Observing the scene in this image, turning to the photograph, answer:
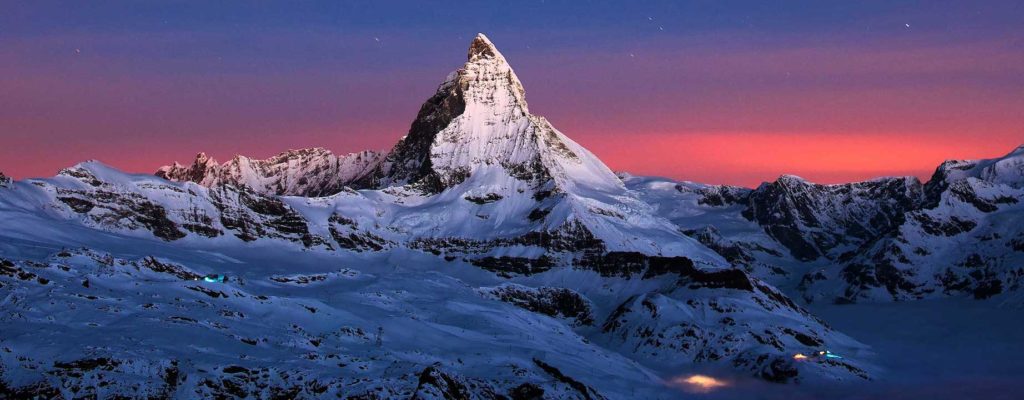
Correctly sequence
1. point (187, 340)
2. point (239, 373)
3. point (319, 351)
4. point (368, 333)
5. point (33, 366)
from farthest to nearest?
point (368, 333)
point (319, 351)
point (187, 340)
point (239, 373)
point (33, 366)

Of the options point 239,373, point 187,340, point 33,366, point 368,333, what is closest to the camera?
point 33,366

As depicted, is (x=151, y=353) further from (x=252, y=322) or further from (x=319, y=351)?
(x=252, y=322)

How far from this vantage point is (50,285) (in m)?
151

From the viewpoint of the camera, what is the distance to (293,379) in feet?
422

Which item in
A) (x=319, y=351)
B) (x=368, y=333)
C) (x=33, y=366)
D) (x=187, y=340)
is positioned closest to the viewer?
(x=33, y=366)

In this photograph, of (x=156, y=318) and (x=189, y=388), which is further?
(x=156, y=318)

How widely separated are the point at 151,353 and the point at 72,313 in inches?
631

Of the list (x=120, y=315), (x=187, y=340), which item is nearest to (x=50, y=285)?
(x=120, y=315)

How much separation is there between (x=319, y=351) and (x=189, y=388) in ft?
94.2

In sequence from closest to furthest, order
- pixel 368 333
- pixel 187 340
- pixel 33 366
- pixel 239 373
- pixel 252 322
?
pixel 33 366 → pixel 239 373 → pixel 187 340 → pixel 252 322 → pixel 368 333

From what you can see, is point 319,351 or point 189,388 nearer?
point 189,388

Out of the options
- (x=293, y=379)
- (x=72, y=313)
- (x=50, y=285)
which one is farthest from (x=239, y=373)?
(x=50, y=285)

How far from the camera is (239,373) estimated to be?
127 m

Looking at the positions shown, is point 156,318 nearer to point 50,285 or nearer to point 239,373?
point 50,285
